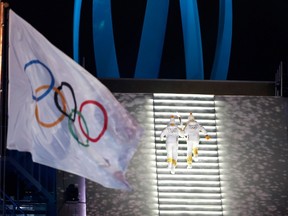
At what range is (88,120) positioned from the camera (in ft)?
21.4

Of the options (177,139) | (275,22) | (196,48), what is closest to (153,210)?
(177,139)

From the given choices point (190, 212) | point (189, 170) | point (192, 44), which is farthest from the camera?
point (192, 44)

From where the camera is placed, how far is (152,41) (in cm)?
1466

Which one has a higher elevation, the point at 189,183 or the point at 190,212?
the point at 189,183

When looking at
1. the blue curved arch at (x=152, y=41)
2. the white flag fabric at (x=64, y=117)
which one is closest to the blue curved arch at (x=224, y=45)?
the blue curved arch at (x=152, y=41)

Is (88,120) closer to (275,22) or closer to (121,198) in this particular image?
(121,198)

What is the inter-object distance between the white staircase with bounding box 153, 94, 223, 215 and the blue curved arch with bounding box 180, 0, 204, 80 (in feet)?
4.33

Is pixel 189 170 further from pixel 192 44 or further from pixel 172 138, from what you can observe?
pixel 192 44

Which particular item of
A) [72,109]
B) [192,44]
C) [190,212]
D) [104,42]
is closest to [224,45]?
[192,44]

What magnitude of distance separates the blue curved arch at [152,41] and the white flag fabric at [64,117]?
813 cm

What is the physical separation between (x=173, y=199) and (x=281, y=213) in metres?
1.83

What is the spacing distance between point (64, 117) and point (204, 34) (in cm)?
1140

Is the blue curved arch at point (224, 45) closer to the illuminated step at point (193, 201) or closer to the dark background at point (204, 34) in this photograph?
the dark background at point (204, 34)

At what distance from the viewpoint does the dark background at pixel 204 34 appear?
1691cm
